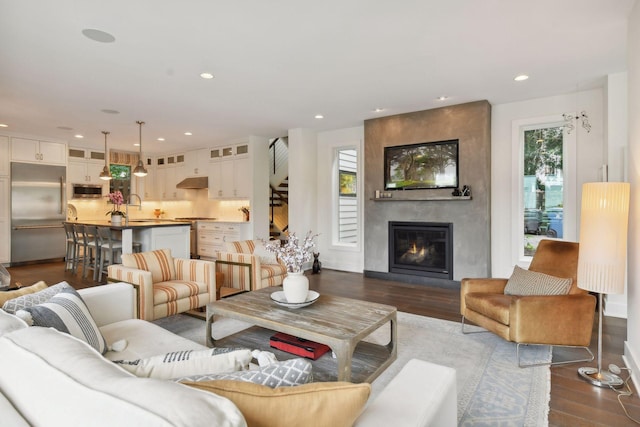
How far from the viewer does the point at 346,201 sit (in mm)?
6871

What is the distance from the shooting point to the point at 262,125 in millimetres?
6449

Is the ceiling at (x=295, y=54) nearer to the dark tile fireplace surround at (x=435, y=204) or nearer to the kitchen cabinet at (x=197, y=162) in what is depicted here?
the dark tile fireplace surround at (x=435, y=204)

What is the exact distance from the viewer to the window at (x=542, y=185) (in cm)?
484

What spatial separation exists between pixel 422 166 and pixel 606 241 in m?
3.22

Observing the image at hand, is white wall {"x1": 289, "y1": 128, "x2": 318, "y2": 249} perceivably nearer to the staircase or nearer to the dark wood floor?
the dark wood floor

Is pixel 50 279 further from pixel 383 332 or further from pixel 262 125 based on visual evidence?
pixel 383 332

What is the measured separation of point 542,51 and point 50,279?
24.6 feet

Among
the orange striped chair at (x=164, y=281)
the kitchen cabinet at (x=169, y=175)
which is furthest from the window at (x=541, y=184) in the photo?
the kitchen cabinet at (x=169, y=175)

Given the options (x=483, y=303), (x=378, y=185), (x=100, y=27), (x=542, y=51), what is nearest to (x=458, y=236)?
(x=378, y=185)

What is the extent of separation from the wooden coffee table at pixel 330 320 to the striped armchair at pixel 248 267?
1232 mm

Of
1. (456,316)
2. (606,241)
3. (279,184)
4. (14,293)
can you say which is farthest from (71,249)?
(606,241)

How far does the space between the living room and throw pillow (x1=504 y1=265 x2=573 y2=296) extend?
0.45 m

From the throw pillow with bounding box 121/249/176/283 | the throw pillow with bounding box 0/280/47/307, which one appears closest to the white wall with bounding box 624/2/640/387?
the throw pillow with bounding box 0/280/47/307

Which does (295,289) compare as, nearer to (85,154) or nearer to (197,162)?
(197,162)
